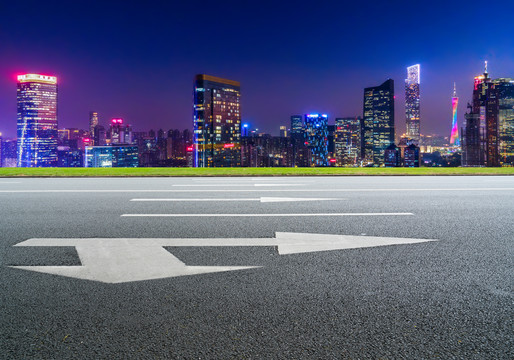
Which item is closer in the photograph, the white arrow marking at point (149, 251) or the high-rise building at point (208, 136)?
the white arrow marking at point (149, 251)

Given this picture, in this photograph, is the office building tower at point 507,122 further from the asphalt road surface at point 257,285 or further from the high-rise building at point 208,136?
the asphalt road surface at point 257,285

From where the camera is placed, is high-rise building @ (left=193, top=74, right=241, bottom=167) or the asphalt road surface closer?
the asphalt road surface

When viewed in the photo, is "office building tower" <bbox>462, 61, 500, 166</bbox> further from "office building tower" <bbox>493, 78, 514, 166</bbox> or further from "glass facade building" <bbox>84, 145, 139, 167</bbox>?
"glass facade building" <bbox>84, 145, 139, 167</bbox>

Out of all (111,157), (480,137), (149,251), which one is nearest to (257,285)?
(149,251)

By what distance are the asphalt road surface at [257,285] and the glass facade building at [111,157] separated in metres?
146

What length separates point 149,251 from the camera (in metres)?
5.05

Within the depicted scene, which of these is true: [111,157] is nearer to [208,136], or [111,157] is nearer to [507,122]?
[208,136]

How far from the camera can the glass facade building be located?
147 metres

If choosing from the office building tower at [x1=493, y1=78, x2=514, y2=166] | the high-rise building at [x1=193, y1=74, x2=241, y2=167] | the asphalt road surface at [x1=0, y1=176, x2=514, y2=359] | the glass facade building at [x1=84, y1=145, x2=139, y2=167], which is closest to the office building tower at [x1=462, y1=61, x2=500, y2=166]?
the office building tower at [x1=493, y1=78, x2=514, y2=166]

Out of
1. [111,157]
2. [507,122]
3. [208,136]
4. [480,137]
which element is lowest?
[111,157]

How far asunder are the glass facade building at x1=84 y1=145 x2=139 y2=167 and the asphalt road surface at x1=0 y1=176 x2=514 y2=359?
146 metres

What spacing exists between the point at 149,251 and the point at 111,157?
520ft

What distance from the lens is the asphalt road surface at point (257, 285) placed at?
2.61m

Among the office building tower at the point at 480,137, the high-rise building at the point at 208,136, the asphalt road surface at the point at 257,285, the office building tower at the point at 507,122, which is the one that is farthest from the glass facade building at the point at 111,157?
the office building tower at the point at 507,122
